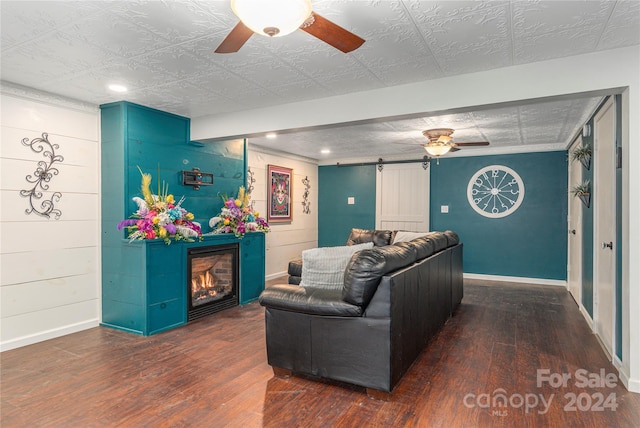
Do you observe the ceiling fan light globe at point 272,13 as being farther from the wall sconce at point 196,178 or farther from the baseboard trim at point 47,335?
the baseboard trim at point 47,335

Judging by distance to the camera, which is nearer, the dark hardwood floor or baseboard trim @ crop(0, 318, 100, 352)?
the dark hardwood floor

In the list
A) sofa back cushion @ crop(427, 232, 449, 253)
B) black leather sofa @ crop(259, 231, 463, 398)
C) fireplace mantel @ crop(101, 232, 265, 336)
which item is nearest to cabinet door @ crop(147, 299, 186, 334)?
fireplace mantel @ crop(101, 232, 265, 336)

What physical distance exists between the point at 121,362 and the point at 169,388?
2.41ft

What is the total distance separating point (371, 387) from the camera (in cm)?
245

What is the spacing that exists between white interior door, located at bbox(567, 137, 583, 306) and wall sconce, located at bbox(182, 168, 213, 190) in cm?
465

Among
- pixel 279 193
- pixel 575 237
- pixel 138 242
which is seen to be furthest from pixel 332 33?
pixel 279 193

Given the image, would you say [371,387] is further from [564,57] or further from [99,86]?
[99,86]

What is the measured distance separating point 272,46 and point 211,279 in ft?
10.2

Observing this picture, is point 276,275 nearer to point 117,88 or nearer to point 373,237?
point 373,237

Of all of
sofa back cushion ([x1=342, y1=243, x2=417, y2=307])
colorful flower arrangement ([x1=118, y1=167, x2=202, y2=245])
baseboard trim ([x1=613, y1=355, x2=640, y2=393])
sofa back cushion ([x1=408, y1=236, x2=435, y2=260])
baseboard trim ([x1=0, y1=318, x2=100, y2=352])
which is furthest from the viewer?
colorful flower arrangement ([x1=118, y1=167, x2=202, y2=245])

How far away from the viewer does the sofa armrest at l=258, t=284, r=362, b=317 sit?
2496 mm

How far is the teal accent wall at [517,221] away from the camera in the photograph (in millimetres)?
6227

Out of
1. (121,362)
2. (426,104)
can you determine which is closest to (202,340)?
(121,362)

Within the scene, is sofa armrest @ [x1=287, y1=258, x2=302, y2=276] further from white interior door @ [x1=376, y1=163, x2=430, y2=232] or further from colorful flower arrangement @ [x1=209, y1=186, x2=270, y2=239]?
white interior door @ [x1=376, y1=163, x2=430, y2=232]
